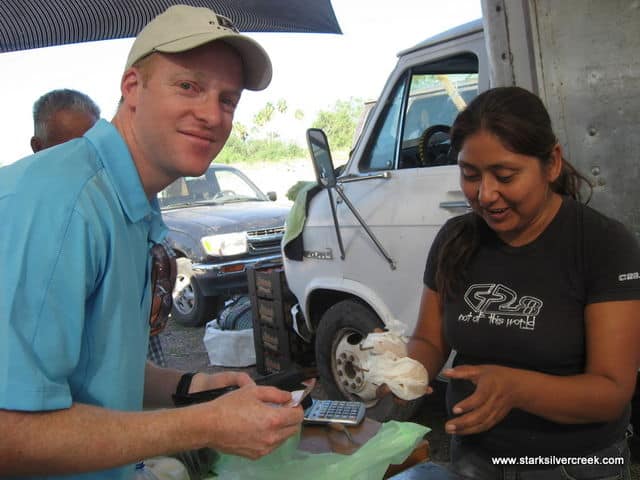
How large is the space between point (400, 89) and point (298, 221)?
52.2 inches

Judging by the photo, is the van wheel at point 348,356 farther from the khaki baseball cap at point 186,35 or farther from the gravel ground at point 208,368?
the khaki baseball cap at point 186,35

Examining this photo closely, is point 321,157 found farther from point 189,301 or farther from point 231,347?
point 189,301

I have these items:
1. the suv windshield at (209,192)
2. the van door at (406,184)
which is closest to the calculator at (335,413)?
the van door at (406,184)

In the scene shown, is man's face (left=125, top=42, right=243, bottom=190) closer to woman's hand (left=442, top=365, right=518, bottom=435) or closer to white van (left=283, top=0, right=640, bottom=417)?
woman's hand (left=442, top=365, right=518, bottom=435)

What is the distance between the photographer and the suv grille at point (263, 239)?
8086 millimetres

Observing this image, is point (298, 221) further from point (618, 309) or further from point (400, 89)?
point (618, 309)

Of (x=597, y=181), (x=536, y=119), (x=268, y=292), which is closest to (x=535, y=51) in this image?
(x=597, y=181)

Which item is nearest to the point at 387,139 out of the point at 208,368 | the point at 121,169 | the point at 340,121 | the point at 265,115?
the point at 121,169

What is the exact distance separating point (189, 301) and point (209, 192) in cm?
196

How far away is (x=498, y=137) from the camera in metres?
1.82

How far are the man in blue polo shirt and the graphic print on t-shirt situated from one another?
0.87 meters

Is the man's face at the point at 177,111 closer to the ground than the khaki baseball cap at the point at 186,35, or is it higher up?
closer to the ground

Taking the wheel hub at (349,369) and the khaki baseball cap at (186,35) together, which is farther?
the wheel hub at (349,369)

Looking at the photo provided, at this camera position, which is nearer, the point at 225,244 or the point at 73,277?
the point at 73,277
